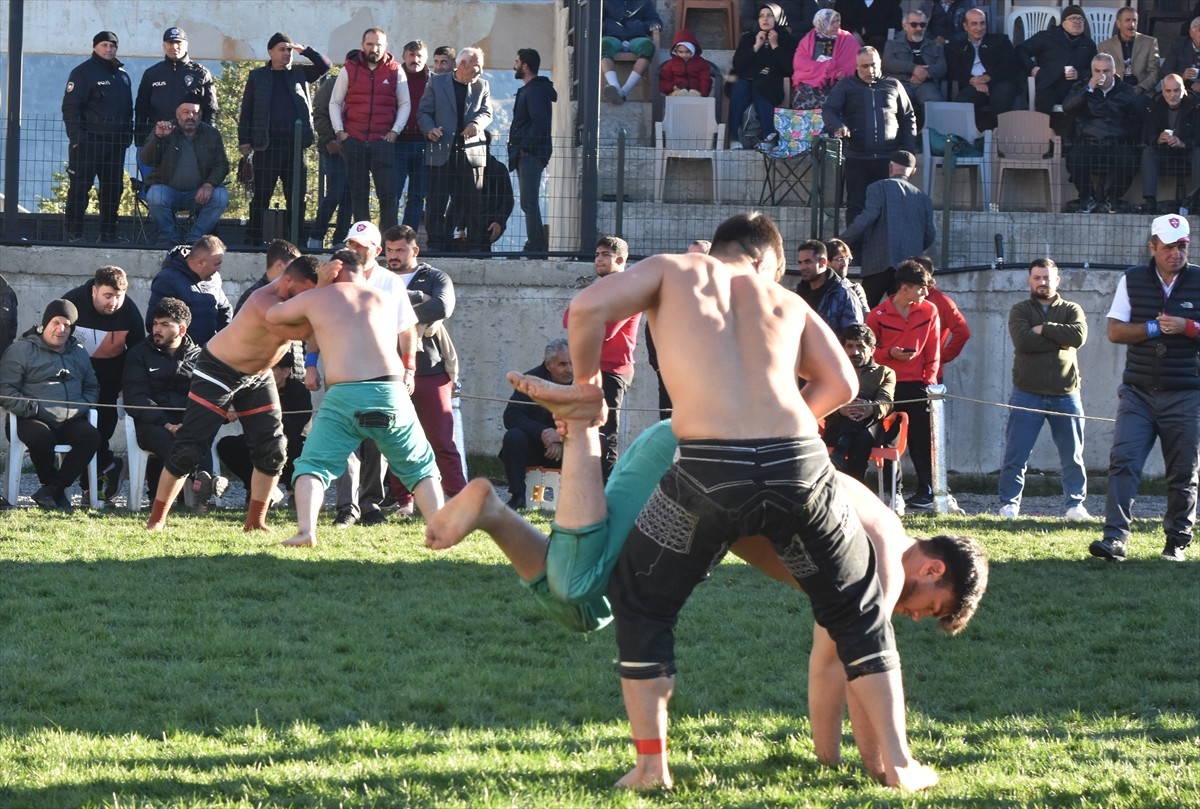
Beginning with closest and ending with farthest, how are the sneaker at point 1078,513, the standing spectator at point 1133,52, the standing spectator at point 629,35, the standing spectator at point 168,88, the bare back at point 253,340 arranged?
the bare back at point 253,340
the sneaker at point 1078,513
the standing spectator at point 168,88
the standing spectator at point 1133,52
the standing spectator at point 629,35

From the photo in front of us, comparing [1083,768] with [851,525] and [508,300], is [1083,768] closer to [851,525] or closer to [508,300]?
[851,525]

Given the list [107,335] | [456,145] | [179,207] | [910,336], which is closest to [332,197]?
[456,145]

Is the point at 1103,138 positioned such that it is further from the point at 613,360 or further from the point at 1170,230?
the point at 613,360

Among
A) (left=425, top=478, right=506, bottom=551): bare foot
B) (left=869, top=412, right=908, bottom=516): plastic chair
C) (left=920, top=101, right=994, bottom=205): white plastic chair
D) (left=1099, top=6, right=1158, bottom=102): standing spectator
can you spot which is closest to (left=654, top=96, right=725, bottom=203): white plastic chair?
(left=920, top=101, right=994, bottom=205): white plastic chair

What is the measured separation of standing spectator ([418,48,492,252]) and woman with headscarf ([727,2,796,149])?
9.83 ft

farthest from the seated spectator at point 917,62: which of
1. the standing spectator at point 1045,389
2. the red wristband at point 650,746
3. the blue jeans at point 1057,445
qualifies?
the red wristband at point 650,746

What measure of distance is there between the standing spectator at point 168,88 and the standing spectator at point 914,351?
20.6 feet

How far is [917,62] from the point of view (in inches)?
631

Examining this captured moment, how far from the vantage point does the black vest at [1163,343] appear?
9906 millimetres

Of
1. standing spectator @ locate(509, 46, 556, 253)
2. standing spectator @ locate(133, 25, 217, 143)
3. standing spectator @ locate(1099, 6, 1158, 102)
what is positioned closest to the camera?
standing spectator @ locate(133, 25, 217, 143)

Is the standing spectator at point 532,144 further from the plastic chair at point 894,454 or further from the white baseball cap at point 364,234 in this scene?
the plastic chair at point 894,454

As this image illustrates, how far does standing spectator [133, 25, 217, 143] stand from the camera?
13953mm

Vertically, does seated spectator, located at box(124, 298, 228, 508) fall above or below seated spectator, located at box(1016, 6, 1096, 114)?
below

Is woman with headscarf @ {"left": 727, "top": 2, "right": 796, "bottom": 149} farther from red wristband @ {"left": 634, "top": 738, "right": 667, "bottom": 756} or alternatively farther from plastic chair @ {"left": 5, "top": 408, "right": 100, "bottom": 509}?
red wristband @ {"left": 634, "top": 738, "right": 667, "bottom": 756}
